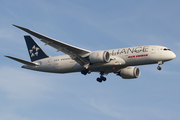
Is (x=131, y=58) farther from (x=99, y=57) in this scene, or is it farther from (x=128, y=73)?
(x=128, y=73)

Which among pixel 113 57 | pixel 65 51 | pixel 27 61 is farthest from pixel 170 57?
pixel 27 61

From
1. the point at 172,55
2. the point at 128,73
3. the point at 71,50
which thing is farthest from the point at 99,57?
the point at 172,55

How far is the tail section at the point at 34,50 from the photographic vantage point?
52.1 meters

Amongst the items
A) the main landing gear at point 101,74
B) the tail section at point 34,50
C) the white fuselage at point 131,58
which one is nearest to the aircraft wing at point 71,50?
the main landing gear at point 101,74

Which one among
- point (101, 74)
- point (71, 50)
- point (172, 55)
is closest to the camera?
point (172, 55)

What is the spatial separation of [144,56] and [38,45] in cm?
2068

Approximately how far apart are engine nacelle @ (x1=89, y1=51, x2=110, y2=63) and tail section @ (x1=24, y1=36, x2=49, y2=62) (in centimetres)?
1177

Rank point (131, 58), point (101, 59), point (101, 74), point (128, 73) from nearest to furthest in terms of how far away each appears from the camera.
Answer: point (101, 59), point (131, 58), point (101, 74), point (128, 73)

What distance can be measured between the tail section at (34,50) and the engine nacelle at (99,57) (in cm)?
1177

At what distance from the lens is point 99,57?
42250 millimetres

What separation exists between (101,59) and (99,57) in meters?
0.43

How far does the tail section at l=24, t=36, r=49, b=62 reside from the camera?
52.1 metres

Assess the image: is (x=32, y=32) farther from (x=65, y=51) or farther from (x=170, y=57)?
(x=170, y=57)

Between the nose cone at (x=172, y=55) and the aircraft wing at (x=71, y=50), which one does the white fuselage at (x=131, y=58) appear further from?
the aircraft wing at (x=71, y=50)
